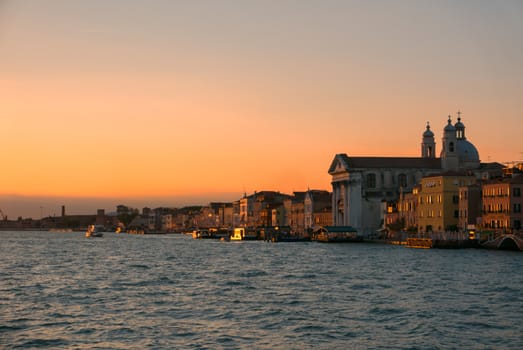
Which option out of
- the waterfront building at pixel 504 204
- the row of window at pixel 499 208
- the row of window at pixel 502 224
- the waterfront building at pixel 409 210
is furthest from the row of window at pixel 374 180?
the row of window at pixel 502 224

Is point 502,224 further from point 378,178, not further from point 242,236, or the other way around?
point 242,236

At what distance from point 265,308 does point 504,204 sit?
189 feet

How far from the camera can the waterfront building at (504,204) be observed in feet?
282

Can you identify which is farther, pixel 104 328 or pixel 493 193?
pixel 493 193

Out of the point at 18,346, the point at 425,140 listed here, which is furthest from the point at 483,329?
the point at 425,140

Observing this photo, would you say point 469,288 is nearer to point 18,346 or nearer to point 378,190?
point 18,346

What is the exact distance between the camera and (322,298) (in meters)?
38.2

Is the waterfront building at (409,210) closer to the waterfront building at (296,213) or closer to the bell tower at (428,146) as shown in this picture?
the bell tower at (428,146)

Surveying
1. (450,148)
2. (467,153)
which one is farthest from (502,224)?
(467,153)

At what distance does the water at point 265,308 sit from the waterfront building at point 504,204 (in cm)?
3030

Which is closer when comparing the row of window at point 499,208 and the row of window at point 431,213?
the row of window at point 499,208

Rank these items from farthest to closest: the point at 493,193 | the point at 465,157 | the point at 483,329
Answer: the point at 465,157 < the point at 493,193 < the point at 483,329

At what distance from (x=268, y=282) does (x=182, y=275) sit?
7.29m

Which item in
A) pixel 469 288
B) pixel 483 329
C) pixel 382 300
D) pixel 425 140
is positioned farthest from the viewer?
pixel 425 140
